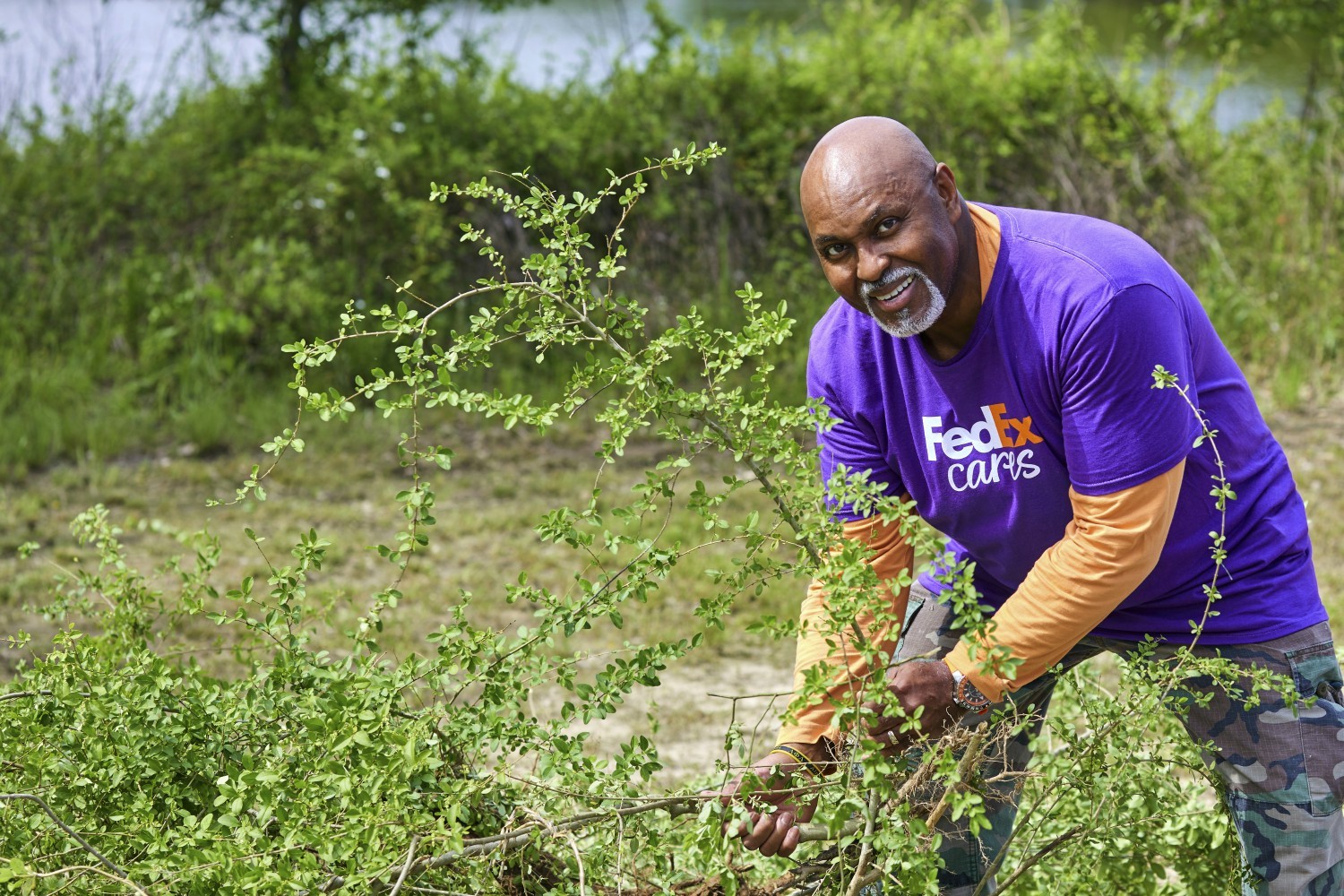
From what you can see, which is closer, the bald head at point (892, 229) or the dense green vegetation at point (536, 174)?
the bald head at point (892, 229)

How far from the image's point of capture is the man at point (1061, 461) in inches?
90.1

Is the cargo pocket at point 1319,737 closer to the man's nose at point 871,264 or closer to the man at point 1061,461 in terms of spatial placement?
the man at point 1061,461

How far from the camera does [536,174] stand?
8.63 m

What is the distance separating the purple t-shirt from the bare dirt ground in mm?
1888

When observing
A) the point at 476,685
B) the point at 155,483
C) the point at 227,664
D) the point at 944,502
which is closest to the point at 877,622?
the point at 944,502

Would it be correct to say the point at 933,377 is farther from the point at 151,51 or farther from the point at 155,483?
the point at 151,51

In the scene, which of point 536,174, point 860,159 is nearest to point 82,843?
point 860,159

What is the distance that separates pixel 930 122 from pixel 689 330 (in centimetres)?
700

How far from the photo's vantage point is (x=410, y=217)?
8.18 metres

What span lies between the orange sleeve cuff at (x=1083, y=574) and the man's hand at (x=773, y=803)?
0.37 metres

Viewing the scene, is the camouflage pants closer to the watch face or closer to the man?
the man

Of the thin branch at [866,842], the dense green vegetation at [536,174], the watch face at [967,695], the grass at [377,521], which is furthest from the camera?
the dense green vegetation at [536,174]

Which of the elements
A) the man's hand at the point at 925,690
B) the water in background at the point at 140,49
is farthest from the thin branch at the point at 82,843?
the water in background at the point at 140,49

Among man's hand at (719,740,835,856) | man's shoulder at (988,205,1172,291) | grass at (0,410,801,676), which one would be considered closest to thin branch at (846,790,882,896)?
man's hand at (719,740,835,856)
